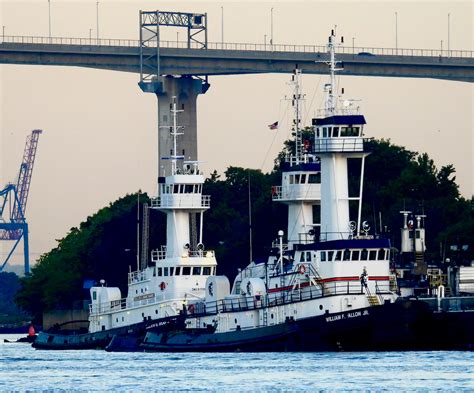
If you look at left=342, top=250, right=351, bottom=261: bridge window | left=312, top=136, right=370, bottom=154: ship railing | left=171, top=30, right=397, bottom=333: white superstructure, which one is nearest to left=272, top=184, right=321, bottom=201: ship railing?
left=171, top=30, right=397, bottom=333: white superstructure

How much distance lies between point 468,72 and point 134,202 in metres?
35.6

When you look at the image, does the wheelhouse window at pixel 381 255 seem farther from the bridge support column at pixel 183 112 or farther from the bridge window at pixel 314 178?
the bridge support column at pixel 183 112

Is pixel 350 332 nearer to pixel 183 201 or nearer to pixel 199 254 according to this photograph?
pixel 199 254

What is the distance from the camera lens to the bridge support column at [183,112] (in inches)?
7151

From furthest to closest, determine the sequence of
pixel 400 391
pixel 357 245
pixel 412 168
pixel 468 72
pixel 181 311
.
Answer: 1. pixel 468 72
2. pixel 412 168
3. pixel 181 311
4. pixel 357 245
5. pixel 400 391

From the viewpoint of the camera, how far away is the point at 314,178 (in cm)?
11281

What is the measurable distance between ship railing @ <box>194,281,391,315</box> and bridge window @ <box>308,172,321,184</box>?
9.67m

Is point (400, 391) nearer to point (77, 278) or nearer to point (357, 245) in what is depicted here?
point (357, 245)

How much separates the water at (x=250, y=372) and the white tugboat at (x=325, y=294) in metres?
1.33

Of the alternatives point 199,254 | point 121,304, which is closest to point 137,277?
point 121,304

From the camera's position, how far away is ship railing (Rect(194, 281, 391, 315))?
99062 mm

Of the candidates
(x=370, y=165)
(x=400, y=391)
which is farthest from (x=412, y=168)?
(x=400, y=391)

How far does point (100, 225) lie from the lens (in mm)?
181000

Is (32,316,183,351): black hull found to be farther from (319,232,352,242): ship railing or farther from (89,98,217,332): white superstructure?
(319,232,352,242): ship railing
